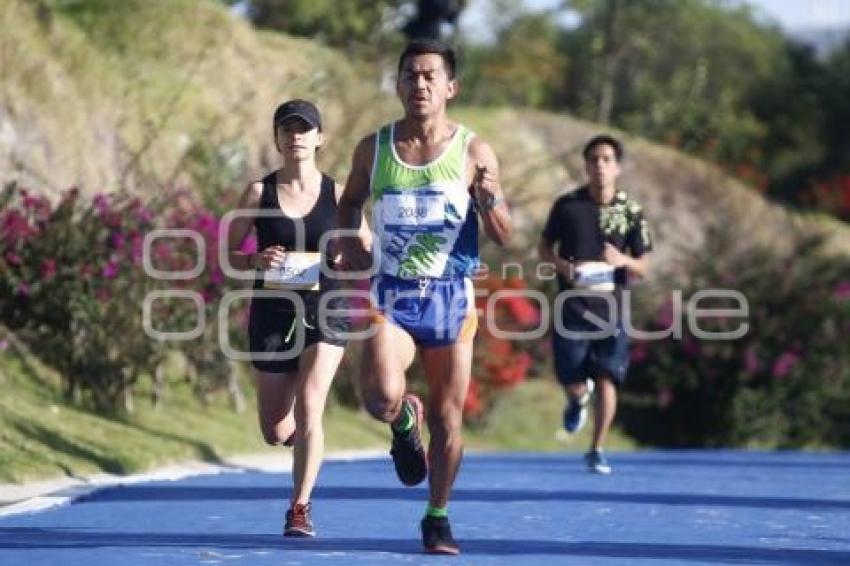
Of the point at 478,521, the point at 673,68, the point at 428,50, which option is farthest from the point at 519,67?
the point at 428,50

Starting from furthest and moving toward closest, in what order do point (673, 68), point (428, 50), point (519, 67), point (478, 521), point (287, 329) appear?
point (673, 68), point (519, 67), point (478, 521), point (287, 329), point (428, 50)

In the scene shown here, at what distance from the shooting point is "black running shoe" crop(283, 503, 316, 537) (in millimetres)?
9391

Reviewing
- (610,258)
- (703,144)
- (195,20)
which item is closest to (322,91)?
(195,20)

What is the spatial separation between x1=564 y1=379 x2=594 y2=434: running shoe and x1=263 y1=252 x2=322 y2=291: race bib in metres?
5.44

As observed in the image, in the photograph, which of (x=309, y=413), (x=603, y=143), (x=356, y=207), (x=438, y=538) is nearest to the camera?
(x=438, y=538)

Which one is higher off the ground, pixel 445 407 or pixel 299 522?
pixel 445 407

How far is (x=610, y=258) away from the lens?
47.1ft

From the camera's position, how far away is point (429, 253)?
28.8 ft

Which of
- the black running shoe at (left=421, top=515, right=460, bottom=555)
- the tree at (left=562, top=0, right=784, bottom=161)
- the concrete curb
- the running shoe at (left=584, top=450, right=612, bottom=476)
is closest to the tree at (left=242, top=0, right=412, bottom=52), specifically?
the tree at (left=562, top=0, right=784, bottom=161)

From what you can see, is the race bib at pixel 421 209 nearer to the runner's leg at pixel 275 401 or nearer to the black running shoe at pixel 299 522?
the black running shoe at pixel 299 522

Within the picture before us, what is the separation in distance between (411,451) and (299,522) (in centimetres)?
59

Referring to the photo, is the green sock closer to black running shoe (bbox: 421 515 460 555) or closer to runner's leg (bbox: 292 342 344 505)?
runner's leg (bbox: 292 342 344 505)

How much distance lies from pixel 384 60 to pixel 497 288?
349 inches

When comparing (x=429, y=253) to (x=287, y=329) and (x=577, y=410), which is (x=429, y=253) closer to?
(x=287, y=329)
